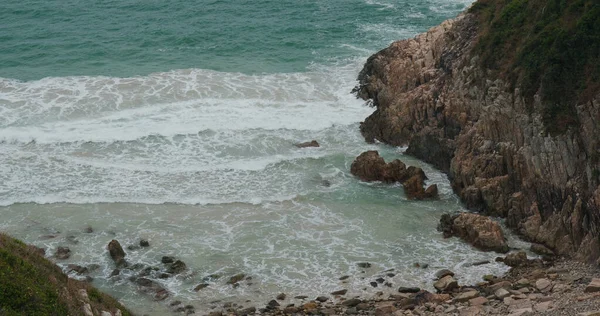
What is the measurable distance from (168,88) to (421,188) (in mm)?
21225

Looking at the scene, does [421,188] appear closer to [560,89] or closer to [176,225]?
[560,89]

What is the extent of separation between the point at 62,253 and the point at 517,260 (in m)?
18.3

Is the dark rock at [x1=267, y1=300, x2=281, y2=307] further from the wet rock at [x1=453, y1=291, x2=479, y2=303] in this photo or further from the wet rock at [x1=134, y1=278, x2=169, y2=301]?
the wet rock at [x1=453, y1=291, x2=479, y2=303]

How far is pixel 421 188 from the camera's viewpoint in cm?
3481

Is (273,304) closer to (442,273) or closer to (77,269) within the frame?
(442,273)

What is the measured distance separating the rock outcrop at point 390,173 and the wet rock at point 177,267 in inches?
449

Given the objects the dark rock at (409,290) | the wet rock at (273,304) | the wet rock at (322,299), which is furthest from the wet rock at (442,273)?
the wet rock at (273,304)

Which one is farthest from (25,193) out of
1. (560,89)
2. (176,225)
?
(560,89)

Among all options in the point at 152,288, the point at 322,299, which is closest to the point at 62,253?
the point at 152,288

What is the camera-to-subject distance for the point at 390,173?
1432 inches

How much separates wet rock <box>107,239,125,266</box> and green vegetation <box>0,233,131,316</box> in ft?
17.5

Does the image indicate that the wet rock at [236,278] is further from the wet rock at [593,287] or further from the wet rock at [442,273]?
the wet rock at [593,287]

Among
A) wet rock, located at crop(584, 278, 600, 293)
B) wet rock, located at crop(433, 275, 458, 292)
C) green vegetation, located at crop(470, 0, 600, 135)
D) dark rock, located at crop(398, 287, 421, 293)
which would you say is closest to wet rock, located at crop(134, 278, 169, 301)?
dark rock, located at crop(398, 287, 421, 293)

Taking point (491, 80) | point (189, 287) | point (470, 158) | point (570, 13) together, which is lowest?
point (189, 287)
